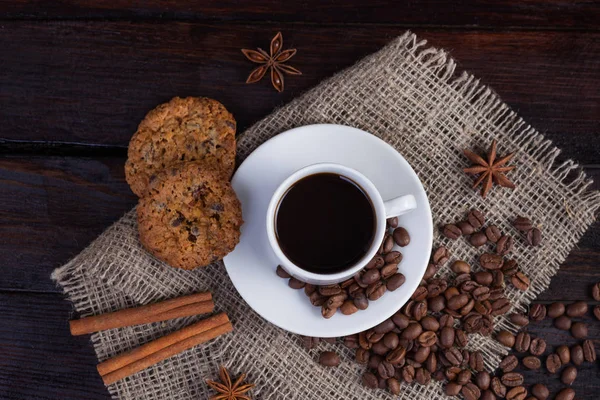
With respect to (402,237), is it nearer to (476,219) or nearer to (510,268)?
(476,219)

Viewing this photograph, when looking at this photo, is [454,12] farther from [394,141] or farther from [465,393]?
[465,393]

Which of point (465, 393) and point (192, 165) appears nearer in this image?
point (192, 165)

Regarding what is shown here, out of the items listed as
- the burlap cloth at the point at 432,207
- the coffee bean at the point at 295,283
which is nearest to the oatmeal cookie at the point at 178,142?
the burlap cloth at the point at 432,207

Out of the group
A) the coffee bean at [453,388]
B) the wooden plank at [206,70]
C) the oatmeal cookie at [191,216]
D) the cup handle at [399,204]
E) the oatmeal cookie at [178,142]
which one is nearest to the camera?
the cup handle at [399,204]

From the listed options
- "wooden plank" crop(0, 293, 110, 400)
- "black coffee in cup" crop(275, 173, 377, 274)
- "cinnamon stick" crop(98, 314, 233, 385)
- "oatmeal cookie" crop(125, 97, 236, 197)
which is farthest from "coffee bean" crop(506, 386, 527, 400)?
"wooden plank" crop(0, 293, 110, 400)

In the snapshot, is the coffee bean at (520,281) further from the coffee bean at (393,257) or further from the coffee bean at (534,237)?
the coffee bean at (393,257)

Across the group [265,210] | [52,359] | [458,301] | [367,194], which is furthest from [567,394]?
[52,359]

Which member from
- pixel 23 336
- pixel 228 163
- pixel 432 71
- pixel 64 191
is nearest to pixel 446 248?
pixel 432 71
